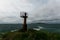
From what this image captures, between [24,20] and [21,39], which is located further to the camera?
[24,20]

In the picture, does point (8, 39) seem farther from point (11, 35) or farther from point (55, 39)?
point (55, 39)

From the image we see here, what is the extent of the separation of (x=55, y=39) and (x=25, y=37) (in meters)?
4.82

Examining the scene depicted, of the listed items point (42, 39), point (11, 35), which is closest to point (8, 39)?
point (11, 35)

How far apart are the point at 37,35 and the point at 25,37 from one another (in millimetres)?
1884

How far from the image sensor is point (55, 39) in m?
31.4

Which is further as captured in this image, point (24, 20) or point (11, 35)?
point (24, 20)

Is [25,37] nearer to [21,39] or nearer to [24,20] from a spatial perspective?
[21,39]

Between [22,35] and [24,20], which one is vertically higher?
[24,20]

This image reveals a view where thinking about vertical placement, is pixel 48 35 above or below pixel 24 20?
below

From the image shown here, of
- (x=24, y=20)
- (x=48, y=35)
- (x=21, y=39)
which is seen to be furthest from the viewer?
(x=24, y=20)

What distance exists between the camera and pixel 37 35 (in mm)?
30656

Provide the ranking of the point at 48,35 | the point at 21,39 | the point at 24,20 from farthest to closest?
the point at 24,20 → the point at 48,35 → the point at 21,39

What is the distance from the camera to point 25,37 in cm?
3025

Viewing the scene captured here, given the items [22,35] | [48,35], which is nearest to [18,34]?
[22,35]
